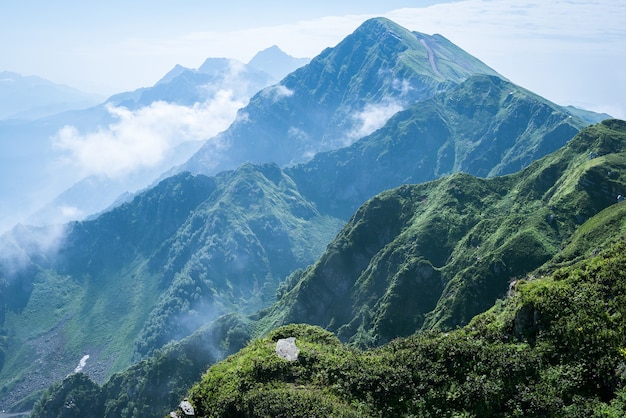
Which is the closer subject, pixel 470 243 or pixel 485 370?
pixel 485 370

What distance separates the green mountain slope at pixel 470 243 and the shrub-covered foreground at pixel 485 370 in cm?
7134

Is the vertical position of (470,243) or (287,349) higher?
(287,349)

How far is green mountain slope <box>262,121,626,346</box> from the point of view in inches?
5197

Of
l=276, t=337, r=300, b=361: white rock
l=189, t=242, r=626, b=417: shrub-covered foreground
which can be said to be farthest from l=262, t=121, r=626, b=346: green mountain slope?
l=189, t=242, r=626, b=417: shrub-covered foreground

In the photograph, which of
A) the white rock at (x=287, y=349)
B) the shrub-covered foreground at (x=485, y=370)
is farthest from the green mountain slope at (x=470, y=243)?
the shrub-covered foreground at (x=485, y=370)

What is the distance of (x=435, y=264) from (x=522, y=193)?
41.8 meters

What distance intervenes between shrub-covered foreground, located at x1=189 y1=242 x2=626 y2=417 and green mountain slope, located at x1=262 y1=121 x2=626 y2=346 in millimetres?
71344

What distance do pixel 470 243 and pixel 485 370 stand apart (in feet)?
409

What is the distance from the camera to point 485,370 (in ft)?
132

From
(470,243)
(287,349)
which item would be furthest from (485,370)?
(470,243)

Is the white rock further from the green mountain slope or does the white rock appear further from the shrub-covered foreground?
the green mountain slope

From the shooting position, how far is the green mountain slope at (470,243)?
132 m

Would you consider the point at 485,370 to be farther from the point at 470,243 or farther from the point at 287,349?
the point at 470,243

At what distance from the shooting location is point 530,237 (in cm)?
13388
